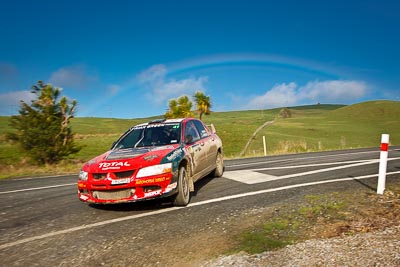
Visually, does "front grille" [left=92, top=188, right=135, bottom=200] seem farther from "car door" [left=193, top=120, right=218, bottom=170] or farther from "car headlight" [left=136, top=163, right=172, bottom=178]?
"car door" [left=193, top=120, right=218, bottom=170]

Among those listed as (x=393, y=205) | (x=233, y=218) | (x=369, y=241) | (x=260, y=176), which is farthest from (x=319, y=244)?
(x=260, y=176)

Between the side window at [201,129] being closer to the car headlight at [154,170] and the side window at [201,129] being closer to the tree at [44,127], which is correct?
the car headlight at [154,170]

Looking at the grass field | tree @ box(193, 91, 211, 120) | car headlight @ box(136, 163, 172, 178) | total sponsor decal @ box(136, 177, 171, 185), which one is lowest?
the grass field

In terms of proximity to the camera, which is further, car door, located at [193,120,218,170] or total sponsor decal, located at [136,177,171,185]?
car door, located at [193,120,218,170]

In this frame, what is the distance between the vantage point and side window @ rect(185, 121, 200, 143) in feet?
20.6

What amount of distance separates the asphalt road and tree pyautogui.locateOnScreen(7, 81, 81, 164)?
8.12 m

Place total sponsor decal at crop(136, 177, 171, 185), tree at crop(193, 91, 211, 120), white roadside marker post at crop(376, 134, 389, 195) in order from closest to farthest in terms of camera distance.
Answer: total sponsor decal at crop(136, 177, 171, 185) < white roadside marker post at crop(376, 134, 389, 195) < tree at crop(193, 91, 211, 120)

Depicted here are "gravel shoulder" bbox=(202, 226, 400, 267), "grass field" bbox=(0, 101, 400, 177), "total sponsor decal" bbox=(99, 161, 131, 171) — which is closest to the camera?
"gravel shoulder" bbox=(202, 226, 400, 267)

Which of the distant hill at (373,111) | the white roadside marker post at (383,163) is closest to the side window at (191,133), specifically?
the white roadside marker post at (383,163)

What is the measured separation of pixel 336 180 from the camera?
673 centimetres

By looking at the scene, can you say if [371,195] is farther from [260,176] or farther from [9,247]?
[9,247]

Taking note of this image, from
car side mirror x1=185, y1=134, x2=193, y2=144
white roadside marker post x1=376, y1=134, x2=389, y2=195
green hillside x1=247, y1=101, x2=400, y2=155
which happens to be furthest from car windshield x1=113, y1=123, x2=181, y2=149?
green hillside x1=247, y1=101, x2=400, y2=155

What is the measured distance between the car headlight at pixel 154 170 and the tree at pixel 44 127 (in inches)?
502

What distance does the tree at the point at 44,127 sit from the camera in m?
15.3
